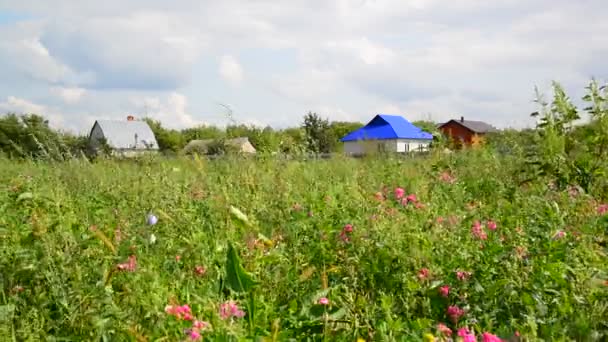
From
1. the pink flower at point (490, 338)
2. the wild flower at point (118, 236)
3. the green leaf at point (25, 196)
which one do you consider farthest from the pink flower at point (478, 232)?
the green leaf at point (25, 196)

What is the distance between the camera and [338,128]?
55188 mm

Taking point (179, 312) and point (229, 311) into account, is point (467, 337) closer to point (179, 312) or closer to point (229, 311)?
point (229, 311)

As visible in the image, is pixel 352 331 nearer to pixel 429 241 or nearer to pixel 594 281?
pixel 429 241

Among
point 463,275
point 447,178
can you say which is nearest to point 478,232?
point 463,275

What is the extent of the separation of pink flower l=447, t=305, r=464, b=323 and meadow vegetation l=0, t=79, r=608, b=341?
Result: 0.4 inches

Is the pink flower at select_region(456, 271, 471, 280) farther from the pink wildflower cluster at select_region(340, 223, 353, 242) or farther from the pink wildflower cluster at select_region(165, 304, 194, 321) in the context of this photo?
the pink wildflower cluster at select_region(165, 304, 194, 321)

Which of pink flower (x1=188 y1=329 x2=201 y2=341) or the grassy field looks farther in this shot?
the grassy field

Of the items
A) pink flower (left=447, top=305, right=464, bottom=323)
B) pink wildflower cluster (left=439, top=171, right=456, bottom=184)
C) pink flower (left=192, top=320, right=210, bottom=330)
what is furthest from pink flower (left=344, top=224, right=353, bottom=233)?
pink wildflower cluster (left=439, top=171, right=456, bottom=184)

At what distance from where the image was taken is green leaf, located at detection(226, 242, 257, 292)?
7.95 feet

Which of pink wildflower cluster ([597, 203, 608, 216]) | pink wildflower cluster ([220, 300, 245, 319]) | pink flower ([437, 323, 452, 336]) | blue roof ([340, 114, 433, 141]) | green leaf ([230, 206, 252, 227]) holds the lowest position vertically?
pink flower ([437, 323, 452, 336])

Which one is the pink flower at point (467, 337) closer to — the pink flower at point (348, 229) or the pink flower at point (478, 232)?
the pink flower at point (478, 232)

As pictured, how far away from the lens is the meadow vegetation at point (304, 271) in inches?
81.0

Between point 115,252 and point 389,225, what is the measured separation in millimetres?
1325

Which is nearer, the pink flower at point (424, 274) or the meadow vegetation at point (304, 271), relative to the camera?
the meadow vegetation at point (304, 271)
